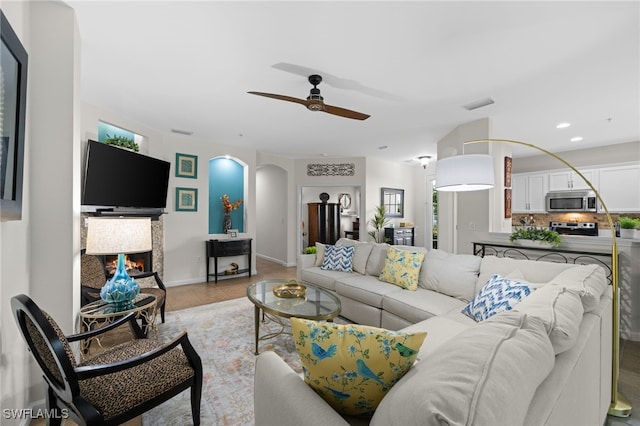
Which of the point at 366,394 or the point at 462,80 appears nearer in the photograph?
the point at 366,394

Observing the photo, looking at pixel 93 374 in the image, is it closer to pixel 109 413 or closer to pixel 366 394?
pixel 109 413

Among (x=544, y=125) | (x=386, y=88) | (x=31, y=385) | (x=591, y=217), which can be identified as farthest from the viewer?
(x=591, y=217)

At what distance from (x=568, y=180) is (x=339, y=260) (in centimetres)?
501

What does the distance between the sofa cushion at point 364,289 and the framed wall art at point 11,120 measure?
2.62 m

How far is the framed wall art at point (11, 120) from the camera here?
1262 millimetres

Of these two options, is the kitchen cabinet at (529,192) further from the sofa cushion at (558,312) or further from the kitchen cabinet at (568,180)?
the sofa cushion at (558,312)

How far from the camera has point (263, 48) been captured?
88.1 inches

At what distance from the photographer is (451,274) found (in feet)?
8.78

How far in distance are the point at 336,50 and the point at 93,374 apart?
97.9 inches

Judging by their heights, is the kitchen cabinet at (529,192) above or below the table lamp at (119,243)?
above

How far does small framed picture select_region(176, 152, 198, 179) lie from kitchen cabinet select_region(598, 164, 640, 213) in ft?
23.7

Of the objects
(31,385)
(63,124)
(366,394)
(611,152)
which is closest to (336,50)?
(63,124)

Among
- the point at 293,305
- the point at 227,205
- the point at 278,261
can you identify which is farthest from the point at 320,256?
the point at 278,261

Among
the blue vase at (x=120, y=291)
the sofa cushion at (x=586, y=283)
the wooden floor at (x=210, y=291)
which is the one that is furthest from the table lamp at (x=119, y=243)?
the sofa cushion at (x=586, y=283)
